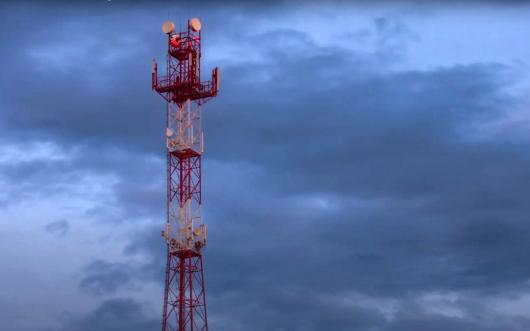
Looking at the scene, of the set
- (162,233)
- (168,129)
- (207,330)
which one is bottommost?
(207,330)

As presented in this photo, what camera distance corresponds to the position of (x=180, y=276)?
19650 cm

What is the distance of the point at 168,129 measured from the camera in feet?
654

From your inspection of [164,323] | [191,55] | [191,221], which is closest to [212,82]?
[191,55]

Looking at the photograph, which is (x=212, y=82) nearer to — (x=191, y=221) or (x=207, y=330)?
(x=191, y=221)

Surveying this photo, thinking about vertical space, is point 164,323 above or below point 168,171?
below

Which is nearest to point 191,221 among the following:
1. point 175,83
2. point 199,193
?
point 199,193

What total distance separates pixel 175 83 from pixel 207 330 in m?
31.0

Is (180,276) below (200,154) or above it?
below

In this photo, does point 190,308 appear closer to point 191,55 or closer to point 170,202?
point 170,202

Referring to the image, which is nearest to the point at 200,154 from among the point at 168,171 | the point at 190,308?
the point at 168,171

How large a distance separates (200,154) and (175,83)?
9.39m

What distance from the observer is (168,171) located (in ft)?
656

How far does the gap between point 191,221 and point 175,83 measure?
56.9ft

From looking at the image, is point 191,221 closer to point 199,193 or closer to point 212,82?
point 199,193
